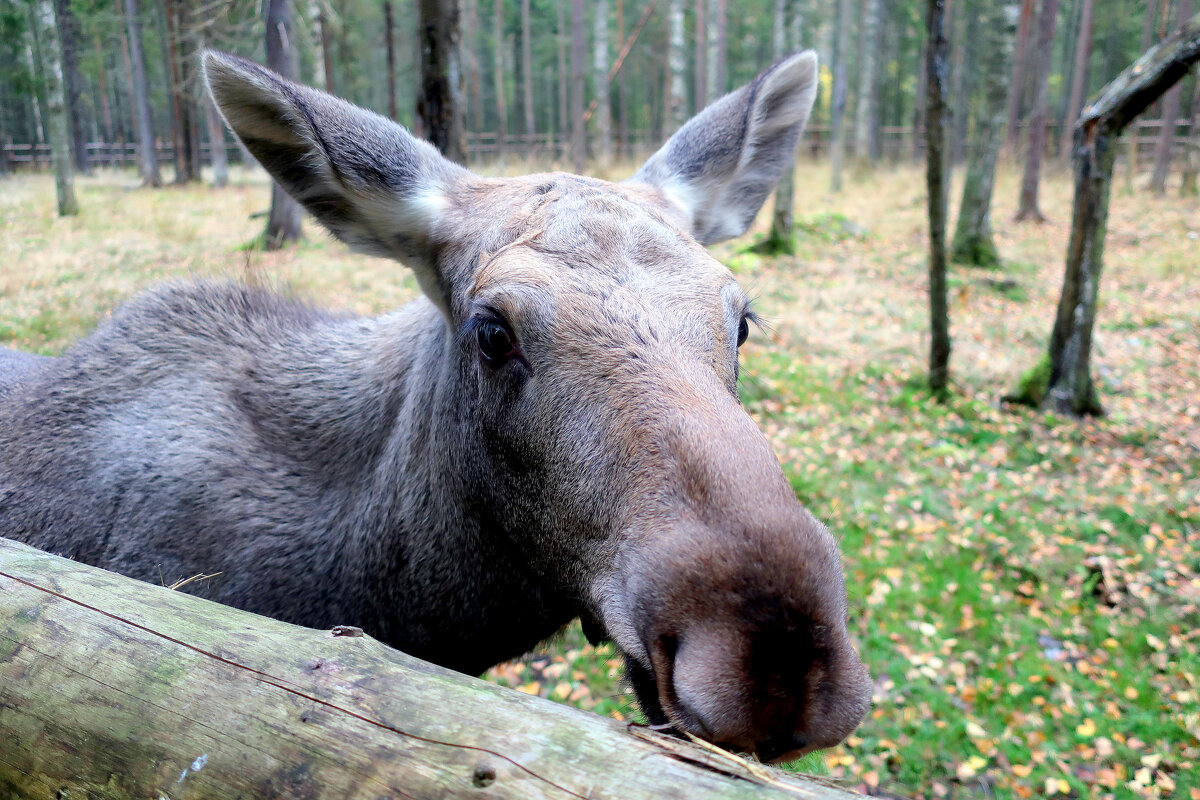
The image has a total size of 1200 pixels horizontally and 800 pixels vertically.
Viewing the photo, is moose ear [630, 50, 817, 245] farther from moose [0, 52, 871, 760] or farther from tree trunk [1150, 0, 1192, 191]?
tree trunk [1150, 0, 1192, 191]

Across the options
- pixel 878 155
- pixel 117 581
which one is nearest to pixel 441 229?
pixel 117 581

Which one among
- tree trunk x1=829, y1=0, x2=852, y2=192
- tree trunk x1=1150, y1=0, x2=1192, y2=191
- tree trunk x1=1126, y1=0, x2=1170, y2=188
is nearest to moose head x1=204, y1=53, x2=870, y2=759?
tree trunk x1=829, y1=0, x2=852, y2=192

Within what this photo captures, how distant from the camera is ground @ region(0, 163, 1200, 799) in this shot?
441 cm

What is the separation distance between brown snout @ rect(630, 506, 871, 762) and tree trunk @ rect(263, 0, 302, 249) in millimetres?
10961

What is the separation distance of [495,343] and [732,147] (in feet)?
5.58

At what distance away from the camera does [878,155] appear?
3912 centimetres

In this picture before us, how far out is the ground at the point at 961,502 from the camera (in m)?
4.41

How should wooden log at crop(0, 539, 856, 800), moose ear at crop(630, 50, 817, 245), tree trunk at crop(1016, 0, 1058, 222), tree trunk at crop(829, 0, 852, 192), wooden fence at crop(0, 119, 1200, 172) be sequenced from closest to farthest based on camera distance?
wooden log at crop(0, 539, 856, 800) → moose ear at crop(630, 50, 817, 245) → tree trunk at crop(1016, 0, 1058, 222) → tree trunk at crop(829, 0, 852, 192) → wooden fence at crop(0, 119, 1200, 172)

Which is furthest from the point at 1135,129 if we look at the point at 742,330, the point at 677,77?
the point at 742,330

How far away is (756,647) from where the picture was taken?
1391 millimetres

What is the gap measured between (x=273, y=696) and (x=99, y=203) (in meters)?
9.06

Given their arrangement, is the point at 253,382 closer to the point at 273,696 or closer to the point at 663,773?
the point at 273,696

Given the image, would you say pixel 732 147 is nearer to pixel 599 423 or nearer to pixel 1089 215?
pixel 599 423

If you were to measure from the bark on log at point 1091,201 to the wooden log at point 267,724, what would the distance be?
8406mm
